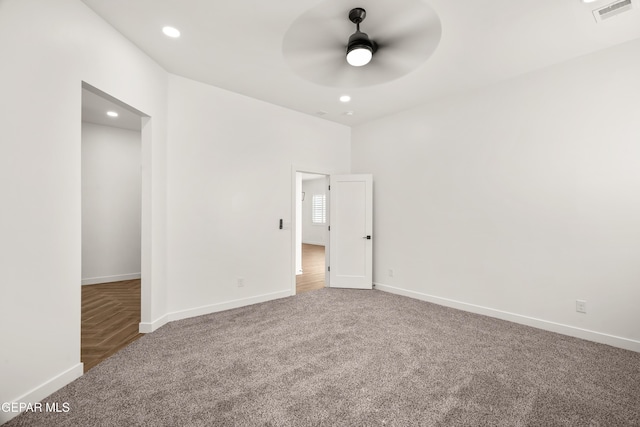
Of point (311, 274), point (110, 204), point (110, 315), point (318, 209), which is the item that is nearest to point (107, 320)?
point (110, 315)

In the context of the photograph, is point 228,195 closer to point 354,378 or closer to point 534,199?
point 354,378

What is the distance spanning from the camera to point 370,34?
257 cm

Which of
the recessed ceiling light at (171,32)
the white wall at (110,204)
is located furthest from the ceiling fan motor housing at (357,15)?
the white wall at (110,204)

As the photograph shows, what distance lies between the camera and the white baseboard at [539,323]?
2711mm

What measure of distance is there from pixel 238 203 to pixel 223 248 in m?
0.67

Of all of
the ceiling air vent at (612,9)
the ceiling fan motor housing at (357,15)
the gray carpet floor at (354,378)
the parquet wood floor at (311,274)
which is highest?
the ceiling air vent at (612,9)

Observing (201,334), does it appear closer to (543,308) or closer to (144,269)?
(144,269)

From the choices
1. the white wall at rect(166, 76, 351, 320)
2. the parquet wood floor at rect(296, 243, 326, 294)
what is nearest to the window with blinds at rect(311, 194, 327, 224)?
the parquet wood floor at rect(296, 243, 326, 294)

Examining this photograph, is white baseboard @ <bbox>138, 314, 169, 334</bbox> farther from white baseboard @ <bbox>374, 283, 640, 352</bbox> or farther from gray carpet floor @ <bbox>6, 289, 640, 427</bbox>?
white baseboard @ <bbox>374, 283, 640, 352</bbox>

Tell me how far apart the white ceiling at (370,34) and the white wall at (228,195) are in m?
0.50

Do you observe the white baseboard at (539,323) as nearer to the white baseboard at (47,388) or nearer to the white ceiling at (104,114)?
the white baseboard at (47,388)

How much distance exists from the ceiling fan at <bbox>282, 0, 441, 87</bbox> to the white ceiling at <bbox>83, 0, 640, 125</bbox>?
2 centimetres

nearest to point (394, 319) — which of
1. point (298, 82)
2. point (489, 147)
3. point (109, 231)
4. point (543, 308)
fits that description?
point (543, 308)

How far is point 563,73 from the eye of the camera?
3.05 meters
